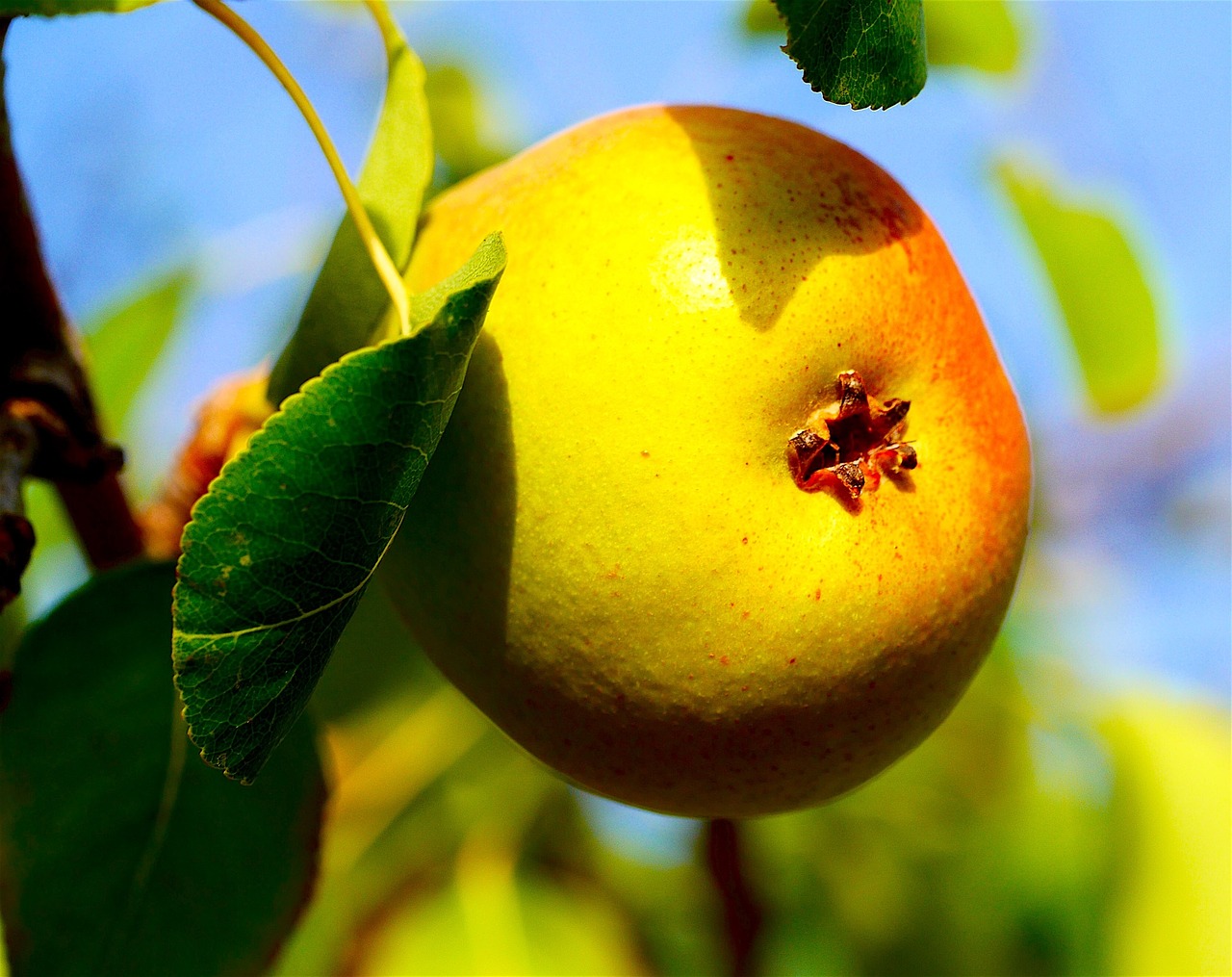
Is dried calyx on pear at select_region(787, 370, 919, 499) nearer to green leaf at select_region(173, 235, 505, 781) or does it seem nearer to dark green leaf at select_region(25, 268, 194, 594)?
green leaf at select_region(173, 235, 505, 781)

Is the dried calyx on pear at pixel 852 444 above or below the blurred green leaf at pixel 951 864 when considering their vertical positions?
above

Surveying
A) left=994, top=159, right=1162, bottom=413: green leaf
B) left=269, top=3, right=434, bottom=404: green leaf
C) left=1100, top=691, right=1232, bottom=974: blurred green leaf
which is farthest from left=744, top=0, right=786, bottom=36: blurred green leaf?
left=1100, top=691, right=1232, bottom=974: blurred green leaf

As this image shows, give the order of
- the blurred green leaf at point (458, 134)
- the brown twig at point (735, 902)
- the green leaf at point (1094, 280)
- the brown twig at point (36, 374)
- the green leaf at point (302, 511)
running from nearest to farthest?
the green leaf at point (302, 511) < the brown twig at point (36, 374) < the brown twig at point (735, 902) < the green leaf at point (1094, 280) < the blurred green leaf at point (458, 134)

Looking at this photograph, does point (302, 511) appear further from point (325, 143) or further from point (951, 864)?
point (951, 864)

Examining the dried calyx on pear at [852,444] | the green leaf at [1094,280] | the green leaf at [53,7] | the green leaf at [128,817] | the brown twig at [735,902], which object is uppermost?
the green leaf at [53,7]

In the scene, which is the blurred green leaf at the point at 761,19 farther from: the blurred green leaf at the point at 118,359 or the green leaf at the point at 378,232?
the blurred green leaf at the point at 118,359

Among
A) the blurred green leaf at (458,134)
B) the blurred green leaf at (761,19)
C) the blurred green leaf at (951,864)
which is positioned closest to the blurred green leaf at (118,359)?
the blurred green leaf at (458,134)
